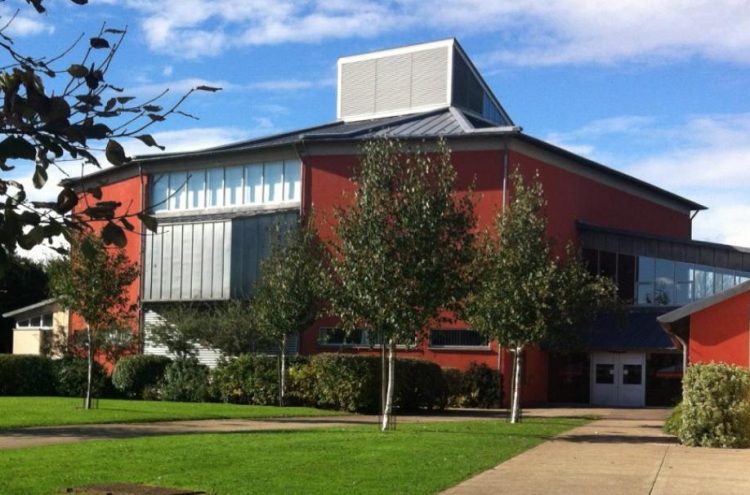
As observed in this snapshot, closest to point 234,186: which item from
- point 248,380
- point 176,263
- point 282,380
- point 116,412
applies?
point 176,263

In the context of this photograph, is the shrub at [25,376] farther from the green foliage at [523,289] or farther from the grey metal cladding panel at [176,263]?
the green foliage at [523,289]

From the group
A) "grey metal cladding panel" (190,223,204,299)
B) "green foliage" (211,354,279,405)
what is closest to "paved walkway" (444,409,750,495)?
"green foliage" (211,354,279,405)

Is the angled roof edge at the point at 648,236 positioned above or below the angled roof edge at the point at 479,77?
below

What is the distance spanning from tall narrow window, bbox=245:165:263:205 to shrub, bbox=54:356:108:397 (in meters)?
9.03

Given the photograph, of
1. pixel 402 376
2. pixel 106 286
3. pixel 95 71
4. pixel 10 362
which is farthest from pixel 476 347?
pixel 95 71

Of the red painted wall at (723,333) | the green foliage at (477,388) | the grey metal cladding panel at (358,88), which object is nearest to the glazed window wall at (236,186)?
the grey metal cladding panel at (358,88)

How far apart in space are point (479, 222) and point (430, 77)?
1126 centimetres

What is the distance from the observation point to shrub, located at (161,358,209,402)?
3425cm

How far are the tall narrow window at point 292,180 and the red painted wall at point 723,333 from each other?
2089 cm

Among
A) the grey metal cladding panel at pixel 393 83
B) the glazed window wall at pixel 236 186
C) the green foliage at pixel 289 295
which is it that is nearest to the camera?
the green foliage at pixel 289 295

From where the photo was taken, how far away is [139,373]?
1417 inches

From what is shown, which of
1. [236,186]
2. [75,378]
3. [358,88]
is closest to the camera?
[75,378]

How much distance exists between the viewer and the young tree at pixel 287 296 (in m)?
31.2

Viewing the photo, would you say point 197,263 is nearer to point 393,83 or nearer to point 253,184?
point 253,184
